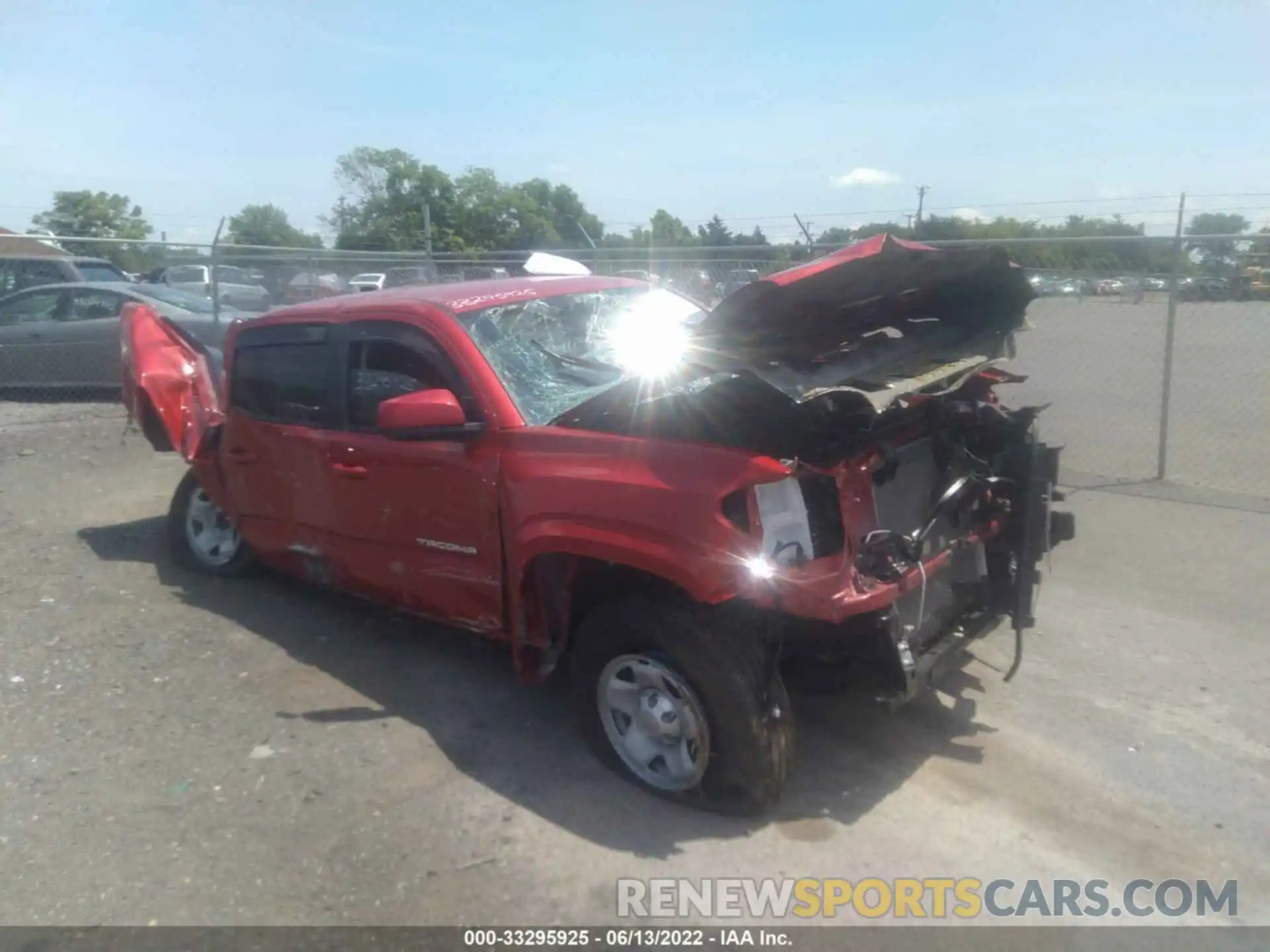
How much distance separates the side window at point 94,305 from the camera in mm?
12320

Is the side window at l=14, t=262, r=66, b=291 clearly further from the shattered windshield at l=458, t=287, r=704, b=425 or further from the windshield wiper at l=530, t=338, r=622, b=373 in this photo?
the windshield wiper at l=530, t=338, r=622, b=373

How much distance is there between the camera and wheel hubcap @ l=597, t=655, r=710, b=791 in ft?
12.1

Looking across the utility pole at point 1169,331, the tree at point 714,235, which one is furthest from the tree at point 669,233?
the utility pole at point 1169,331

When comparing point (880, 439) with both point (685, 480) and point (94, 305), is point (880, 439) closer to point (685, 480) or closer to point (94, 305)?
point (685, 480)

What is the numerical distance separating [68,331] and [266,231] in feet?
69.5

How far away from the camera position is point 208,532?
6434 millimetres

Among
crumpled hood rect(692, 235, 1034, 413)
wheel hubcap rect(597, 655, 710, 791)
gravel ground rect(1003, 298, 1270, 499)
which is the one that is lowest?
wheel hubcap rect(597, 655, 710, 791)

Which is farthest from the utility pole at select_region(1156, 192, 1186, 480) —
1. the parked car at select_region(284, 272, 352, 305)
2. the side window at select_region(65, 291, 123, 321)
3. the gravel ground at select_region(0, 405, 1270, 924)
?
the side window at select_region(65, 291, 123, 321)

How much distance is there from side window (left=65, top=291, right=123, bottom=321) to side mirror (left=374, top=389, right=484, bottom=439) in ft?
32.2

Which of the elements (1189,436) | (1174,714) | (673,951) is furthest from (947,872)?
(1189,436)

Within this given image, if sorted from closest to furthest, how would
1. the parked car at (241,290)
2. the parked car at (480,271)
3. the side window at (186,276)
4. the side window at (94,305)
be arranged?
the side window at (94,305), the parked car at (241,290), the parked car at (480,271), the side window at (186,276)

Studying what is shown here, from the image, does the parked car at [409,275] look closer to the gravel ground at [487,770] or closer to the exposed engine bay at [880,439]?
the gravel ground at [487,770]

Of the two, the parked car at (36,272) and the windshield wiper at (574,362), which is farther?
the parked car at (36,272)

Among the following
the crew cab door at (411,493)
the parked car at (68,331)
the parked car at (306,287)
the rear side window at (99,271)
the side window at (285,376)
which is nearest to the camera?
the crew cab door at (411,493)
